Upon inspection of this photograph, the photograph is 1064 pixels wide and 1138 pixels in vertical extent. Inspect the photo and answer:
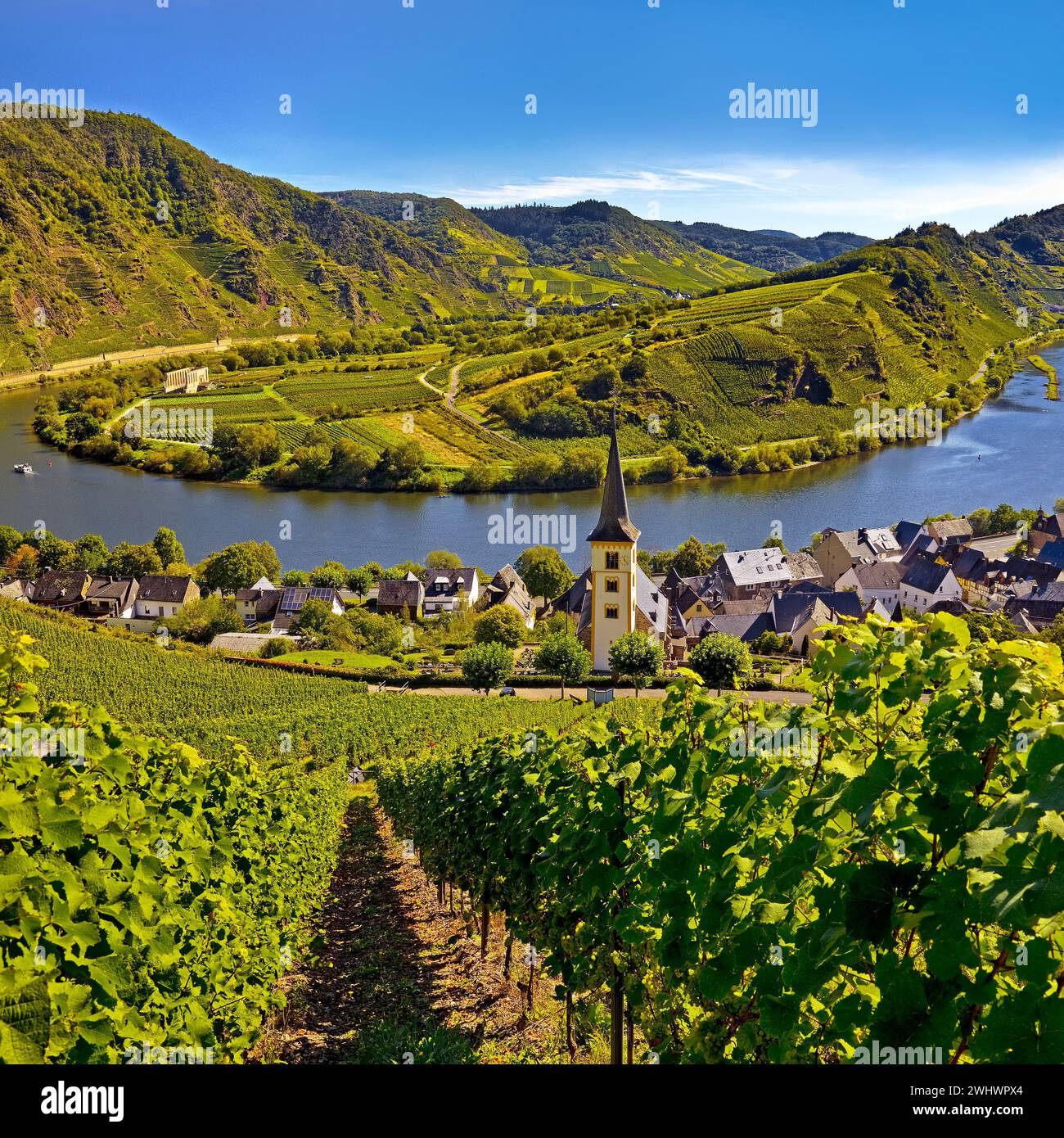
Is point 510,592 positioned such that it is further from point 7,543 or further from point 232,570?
point 7,543

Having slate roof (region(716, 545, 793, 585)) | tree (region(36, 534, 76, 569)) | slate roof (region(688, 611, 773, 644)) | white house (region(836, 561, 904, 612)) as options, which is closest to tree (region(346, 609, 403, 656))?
slate roof (region(688, 611, 773, 644))

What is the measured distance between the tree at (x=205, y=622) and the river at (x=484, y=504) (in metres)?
9.24

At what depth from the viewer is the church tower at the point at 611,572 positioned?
3738 centimetres

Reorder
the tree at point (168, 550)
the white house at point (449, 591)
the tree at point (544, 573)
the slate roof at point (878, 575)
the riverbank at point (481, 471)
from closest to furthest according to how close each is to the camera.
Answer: the slate roof at point (878, 575), the white house at point (449, 591), the tree at point (544, 573), the tree at point (168, 550), the riverbank at point (481, 471)

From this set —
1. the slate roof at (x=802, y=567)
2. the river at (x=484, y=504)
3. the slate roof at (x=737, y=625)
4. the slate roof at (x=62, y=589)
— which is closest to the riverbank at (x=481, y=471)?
the river at (x=484, y=504)

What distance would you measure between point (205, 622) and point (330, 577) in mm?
7006

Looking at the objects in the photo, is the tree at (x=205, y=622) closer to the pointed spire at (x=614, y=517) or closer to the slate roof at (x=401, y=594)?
the slate roof at (x=401, y=594)

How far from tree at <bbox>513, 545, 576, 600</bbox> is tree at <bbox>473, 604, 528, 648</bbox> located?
965cm

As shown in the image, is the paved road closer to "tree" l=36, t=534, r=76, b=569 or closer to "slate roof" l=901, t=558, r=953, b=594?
"slate roof" l=901, t=558, r=953, b=594

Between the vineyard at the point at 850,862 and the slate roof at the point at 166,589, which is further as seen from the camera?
the slate roof at the point at 166,589

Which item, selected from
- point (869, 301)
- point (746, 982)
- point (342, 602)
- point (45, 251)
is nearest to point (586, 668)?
point (342, 602)

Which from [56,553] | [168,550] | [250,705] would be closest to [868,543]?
[250,705]

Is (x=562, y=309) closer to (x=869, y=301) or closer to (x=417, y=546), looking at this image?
(x=869, y=301)

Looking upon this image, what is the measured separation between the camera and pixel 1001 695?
93.4 inches
